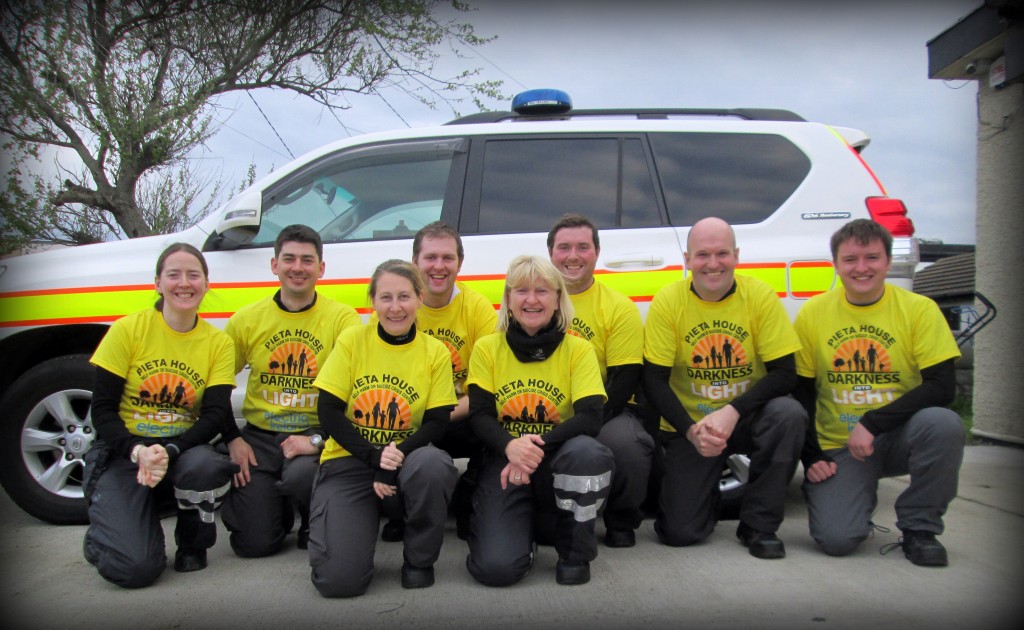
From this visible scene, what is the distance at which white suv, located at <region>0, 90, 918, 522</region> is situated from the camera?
3.70m

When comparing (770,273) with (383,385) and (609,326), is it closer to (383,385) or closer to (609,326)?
(609,326)

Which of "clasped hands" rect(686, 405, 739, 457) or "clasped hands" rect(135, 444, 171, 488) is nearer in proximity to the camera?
"clasped hands" rect(135, 444, 171, 488)

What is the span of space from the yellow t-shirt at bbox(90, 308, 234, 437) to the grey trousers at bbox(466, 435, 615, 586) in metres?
1.26

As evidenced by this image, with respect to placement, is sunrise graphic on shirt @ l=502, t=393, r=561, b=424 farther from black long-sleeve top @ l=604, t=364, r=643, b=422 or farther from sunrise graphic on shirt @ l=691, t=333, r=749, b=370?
sunrise graphic on shirt @ l=691, t=333, r=749, b=370

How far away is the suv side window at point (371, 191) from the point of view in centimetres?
392

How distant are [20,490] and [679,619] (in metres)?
3.22

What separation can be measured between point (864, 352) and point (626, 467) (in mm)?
1154

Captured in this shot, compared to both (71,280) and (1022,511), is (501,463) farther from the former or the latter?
(1022,511)

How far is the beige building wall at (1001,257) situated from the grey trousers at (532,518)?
4892mm

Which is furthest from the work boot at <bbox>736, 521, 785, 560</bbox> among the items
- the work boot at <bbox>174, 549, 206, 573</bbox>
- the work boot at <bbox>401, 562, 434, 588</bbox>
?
the work boot at <bbox>174, 549, 206, 573</bbox>

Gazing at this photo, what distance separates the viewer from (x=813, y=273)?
376 centimetres

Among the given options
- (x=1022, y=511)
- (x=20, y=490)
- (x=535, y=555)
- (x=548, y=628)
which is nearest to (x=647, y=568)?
(x=535, y=555)

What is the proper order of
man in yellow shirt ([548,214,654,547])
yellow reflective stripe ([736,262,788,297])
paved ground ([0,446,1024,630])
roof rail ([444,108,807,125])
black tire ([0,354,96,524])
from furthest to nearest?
roof rail ([444,108,807,125]) → yellow reflective stripe ([736,262,788,297]) → black tire ([0,354,96,524]) → man in yellow shirt ([548,214,654,547]) → paved ground ([0,446,1024,630])

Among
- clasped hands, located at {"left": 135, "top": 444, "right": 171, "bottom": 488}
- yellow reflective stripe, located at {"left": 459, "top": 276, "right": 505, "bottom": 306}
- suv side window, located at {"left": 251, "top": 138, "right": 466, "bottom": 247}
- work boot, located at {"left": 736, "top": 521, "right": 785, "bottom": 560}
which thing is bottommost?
work boot, located at {"left": 736, "top": 521, "right": 785, "bottom": 560}
